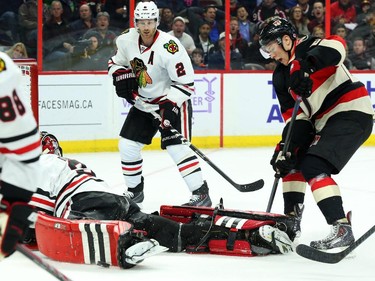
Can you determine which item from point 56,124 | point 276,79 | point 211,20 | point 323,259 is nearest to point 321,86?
point 276,79

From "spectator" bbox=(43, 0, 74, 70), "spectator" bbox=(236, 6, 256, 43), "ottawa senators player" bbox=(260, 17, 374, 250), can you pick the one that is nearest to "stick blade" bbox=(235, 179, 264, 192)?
"ottawa senators player" bbox=(260, 17, 374, 250)

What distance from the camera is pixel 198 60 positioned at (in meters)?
8.45

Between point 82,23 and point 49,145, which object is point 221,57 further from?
point 49,145

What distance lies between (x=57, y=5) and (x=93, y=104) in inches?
32.9

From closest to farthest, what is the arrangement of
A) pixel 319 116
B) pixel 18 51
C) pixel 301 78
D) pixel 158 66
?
pixel 301 78 → pixel 319 116 → pixel 158 66 → pixel 18 51

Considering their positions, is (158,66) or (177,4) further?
(177,4)

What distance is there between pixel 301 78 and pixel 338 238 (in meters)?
0.67

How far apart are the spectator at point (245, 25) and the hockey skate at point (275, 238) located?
15.2 feet

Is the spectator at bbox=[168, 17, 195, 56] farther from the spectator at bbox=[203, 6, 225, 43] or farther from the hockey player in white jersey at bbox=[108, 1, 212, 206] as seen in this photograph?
the hockey player in white jersey at bbox=[108, 1, 212, 206]

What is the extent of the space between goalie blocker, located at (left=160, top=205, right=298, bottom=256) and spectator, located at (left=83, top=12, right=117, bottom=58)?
407 cm

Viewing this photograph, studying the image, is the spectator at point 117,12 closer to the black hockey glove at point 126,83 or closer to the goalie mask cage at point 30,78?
the goalie mask cage at point 30,78

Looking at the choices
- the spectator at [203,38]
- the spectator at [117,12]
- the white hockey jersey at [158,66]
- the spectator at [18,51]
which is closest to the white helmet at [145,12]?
the white hockey jersey at [158,66]

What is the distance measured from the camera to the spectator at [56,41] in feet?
26.0

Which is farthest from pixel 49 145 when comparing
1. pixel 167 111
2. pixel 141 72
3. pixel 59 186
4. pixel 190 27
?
pixel 190 27
